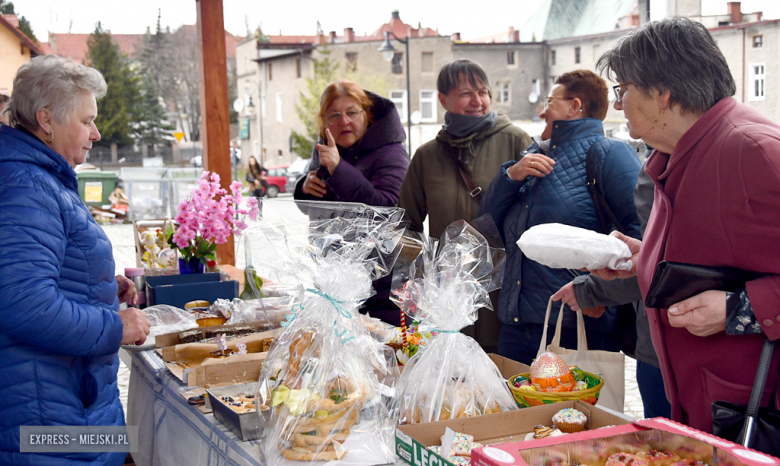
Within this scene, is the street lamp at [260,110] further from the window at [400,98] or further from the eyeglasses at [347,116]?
the eyeglasses at [347,116]

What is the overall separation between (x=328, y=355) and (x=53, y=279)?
72 cm

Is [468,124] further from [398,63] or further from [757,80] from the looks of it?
[398,63]

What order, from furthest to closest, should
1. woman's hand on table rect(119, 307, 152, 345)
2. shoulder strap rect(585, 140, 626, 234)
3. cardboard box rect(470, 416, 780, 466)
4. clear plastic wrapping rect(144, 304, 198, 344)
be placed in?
clear plastic wrapping rect(144, 304, 198, 344), shoulder strap rect(585, 140, 626, 234), woman's hand on table rect(119, 307, 152, 345), cardboard box rect(470, 416, 780, 466)

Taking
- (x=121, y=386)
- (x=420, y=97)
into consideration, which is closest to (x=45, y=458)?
(x=121, y=386)

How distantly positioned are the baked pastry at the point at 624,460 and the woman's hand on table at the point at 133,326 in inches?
53.4

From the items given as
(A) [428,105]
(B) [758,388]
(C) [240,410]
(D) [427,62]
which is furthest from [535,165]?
(A) [428,105]

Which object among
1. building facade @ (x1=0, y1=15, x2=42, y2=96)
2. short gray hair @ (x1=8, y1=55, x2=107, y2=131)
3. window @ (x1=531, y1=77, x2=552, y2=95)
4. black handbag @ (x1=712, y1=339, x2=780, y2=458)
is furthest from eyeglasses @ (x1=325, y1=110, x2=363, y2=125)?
window @ (x1=531, y1=77, x2=552, y2=95)

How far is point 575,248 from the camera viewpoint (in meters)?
1.45

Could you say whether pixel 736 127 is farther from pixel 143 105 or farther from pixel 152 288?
pixel 143 105

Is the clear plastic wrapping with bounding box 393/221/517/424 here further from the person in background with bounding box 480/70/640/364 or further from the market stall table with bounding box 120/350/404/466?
the person in background with bounding box 480/70/640/364

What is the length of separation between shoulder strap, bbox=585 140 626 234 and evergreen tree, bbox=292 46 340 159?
109 feet

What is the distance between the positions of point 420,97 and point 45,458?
38.0 m

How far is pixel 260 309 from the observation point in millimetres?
2465

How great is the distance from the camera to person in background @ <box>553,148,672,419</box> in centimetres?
181
